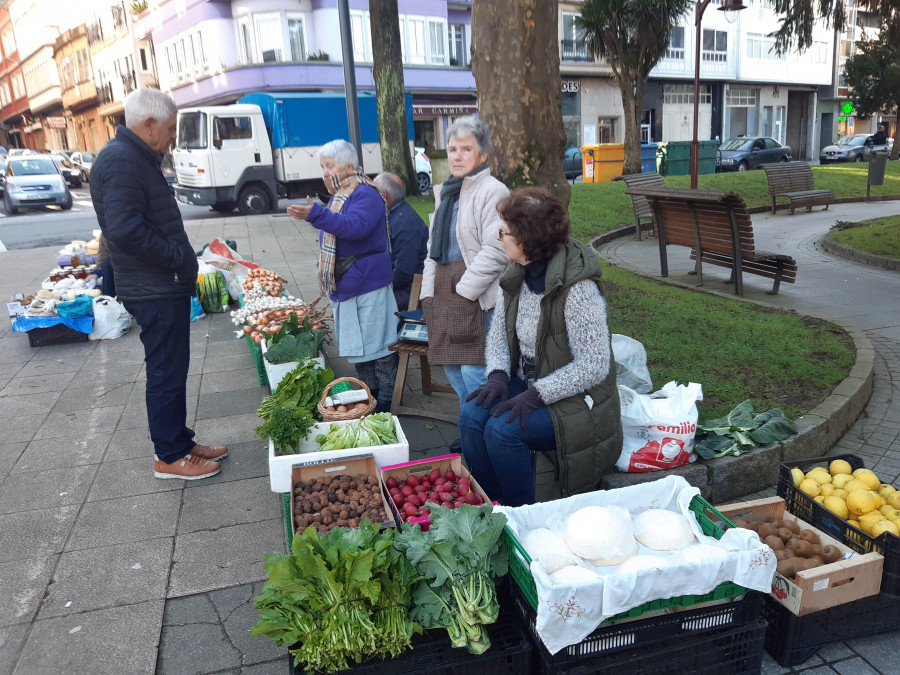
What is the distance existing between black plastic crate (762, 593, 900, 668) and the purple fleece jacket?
2971mm

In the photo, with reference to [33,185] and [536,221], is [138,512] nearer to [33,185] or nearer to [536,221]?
[536,221]

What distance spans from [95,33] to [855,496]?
56.8 metres

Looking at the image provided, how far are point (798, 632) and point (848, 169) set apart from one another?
21.9 meters

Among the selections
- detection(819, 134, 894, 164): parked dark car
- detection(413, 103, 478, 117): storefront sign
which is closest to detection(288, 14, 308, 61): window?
detection(413, 103, 478, 117): storefront sign

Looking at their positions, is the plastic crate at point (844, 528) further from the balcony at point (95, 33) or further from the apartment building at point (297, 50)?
the balcony at point (95, 33)

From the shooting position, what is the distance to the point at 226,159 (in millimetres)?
18141

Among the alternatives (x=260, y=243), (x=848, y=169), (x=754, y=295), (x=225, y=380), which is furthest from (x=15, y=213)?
(x=848, y=169)

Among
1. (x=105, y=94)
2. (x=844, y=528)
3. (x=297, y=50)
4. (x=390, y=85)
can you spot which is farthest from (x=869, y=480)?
(x=105, y=94)

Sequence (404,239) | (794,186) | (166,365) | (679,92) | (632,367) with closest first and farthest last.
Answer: (166,365) → (632,367) → (404,239) → (794,186) → (679,92)

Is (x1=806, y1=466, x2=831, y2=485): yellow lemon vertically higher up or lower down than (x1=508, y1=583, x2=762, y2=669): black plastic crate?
higher up

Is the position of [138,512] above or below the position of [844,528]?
below

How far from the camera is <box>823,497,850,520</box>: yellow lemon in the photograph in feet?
9.53

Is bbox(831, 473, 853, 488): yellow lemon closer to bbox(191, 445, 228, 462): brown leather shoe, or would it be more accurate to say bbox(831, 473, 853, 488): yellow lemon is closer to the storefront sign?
bbox(191, 445, 228, 462): brown leather shoe

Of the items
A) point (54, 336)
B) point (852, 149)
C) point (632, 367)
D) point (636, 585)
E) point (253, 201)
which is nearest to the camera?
point (636, 585)
